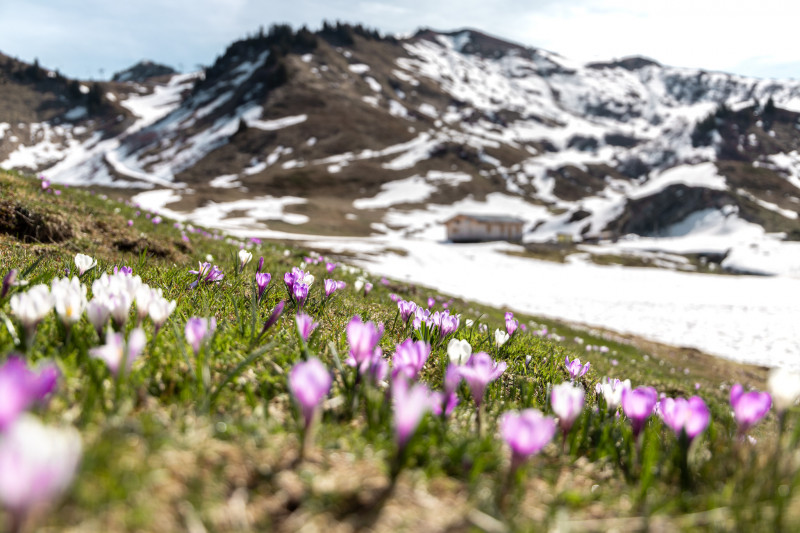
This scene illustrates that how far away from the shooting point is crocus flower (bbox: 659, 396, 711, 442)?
213 centimetres

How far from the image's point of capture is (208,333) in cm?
285

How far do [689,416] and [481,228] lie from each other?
323 feet

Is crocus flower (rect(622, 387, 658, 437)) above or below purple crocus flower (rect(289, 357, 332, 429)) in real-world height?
below

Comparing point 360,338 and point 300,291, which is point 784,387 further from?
point 300,291

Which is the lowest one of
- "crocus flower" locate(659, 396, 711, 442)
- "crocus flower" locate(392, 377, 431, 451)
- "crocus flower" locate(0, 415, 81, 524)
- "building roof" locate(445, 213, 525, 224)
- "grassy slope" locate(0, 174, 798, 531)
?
"grassy slope" locate(0, 174, 798, 531)

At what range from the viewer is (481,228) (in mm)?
98938

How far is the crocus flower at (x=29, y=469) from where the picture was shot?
3.27ft

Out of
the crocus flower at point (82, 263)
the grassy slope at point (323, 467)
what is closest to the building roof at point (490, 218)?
the crocus flower at point (82, 263)

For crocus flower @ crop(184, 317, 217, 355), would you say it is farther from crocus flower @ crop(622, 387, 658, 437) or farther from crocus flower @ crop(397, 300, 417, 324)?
crocus flower @ crop(397, 300, 417, 324)

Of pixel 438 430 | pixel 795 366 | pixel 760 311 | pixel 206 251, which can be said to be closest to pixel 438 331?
pixel 438 430

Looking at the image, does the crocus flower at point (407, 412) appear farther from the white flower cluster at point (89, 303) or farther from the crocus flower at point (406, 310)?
A: the crocus flower at point (406, 310)

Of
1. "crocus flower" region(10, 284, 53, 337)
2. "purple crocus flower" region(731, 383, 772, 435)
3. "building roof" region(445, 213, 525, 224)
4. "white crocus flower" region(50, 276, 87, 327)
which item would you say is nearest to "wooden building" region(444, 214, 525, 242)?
"building roof" region(445, 213, 525, 224)

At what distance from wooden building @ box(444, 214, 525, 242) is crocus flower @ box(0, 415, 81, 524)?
96.0m

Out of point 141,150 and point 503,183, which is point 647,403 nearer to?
point 503,183
